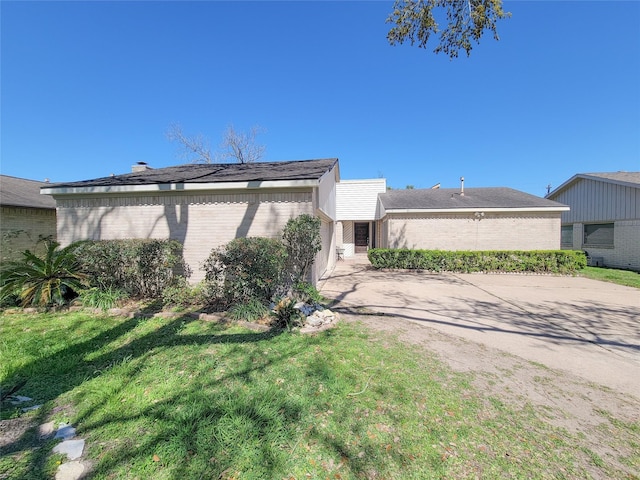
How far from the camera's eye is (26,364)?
353cm

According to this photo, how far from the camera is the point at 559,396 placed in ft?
9.94

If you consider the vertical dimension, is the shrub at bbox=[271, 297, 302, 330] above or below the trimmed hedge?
below

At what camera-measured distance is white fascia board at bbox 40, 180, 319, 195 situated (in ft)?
21.6

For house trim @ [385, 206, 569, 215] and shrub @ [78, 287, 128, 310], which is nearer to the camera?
shrub @ [78, 287, 128, 310]

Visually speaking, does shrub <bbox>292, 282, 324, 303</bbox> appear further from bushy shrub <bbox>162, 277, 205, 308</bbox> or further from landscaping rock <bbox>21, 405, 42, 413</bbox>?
landscaping rock <bbox>21, 405, 42, 413</bbox>

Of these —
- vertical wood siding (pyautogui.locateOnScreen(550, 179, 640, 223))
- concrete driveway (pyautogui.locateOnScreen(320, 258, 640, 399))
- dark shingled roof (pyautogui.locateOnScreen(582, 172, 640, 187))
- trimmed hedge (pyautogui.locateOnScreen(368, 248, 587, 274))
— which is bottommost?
concrete driveway (pyautogui.locateOnScreen(320, 258, 640, 399))

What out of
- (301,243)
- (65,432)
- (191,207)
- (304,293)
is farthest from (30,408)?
(191,207)

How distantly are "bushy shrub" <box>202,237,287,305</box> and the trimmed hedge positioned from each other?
790cm

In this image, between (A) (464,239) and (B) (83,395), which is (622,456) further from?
(A) (464,239)

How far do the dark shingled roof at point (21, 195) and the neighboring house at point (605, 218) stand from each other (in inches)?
1026

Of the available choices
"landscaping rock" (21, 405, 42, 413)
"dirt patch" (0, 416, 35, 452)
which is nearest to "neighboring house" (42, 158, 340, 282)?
"landscaping rock" (21, 405, 42, 413)

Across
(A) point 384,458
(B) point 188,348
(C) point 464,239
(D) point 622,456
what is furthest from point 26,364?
(C) point 464,239

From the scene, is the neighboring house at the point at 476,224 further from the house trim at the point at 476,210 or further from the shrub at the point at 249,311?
the shrub at the point at 249,311

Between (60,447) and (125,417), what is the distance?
1.48 ft
